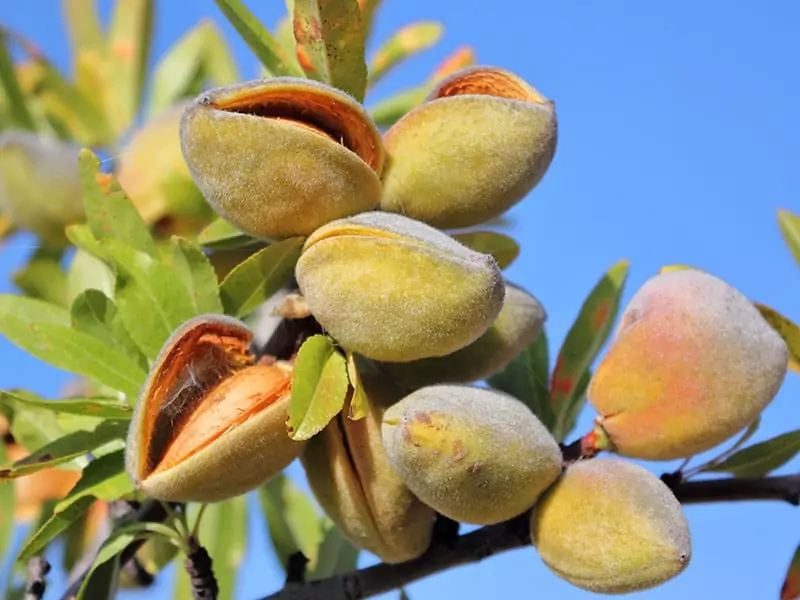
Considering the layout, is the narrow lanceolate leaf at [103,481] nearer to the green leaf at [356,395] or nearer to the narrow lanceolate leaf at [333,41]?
the green leaf at [356,395]

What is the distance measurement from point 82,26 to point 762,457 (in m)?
1.80

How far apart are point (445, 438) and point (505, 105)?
Result: 14.8 inches

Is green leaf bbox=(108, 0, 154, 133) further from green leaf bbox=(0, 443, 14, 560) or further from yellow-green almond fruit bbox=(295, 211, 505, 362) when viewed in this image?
yellow-green almond fruit bbox=(295, 211, 505, 362)

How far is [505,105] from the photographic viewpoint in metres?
1.06

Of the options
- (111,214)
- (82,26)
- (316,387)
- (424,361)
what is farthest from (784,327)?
(82,26)

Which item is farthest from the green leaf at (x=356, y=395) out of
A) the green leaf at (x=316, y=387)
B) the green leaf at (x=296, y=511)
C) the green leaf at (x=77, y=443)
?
the green leaf at (x=296, y=511)

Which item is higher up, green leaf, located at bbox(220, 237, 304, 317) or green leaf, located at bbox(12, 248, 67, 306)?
green leaf, located at bbox(220, 237, 304, 317)

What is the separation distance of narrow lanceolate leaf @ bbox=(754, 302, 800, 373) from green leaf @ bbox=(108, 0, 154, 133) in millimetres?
1484

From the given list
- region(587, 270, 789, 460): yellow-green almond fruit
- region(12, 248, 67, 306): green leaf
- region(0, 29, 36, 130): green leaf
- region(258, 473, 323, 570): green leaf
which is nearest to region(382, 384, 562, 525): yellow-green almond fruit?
region(587, 270, 789, 460): yellow-green almond fruit

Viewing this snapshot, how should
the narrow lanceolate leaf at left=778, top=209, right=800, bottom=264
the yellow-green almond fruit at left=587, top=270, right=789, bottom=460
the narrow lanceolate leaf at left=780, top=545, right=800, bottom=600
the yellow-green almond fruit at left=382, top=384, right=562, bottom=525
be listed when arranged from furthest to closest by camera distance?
the narrow lanceolate leaf at left=778, top=209, right=800, bottom=264 < the narrow lanceolate leaf at left=780, top=545, right=800, bottom=600 < the yellow-green almond fruit at left=587, top=270, right=789, bottom=460 < the yellow-green almond fruit at left=382, top=384, right=562, bottom=525

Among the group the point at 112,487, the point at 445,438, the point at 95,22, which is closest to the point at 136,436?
the point at 112,487

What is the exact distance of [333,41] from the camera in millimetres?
1154

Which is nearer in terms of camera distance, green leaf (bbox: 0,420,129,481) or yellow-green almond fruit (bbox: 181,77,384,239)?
yellow-green almond fruit (bbox: 181,77,384,239)

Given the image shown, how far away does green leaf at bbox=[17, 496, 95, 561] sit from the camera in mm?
1111
